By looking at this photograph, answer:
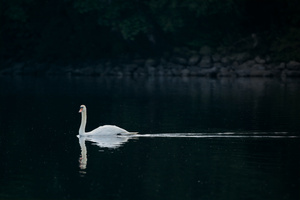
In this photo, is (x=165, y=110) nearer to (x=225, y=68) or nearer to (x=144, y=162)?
(x=144, y=162)

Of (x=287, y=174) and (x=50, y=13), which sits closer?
(x=287, y=174)

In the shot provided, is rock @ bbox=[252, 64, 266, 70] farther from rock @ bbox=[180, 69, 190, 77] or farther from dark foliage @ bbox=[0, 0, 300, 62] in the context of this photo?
rock @ bbox=[180, 69, 190, 77]

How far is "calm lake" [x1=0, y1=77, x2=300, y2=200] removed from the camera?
1767 centimetres

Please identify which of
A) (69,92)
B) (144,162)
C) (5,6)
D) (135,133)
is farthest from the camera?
(5,6)

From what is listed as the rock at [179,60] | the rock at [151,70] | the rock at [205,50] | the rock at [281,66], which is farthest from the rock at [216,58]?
the rock at [281,66]

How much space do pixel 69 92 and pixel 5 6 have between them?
80.1 feet

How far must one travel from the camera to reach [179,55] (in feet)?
206

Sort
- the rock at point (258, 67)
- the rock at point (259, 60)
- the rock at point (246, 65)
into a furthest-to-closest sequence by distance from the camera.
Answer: the rock at point (246, 65) < the rock at point (259, 60) < the rock at point (258, 67)

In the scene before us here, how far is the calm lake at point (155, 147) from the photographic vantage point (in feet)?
58.0

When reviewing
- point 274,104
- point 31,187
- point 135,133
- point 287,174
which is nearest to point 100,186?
point 31,187

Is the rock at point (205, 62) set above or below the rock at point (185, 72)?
above

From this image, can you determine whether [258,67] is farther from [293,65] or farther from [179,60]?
[179,60]

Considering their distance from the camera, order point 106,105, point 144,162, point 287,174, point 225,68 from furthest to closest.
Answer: point 225,68
point 106,105
point 144,162
point 287,174

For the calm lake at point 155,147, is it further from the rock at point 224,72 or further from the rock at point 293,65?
the rock at point 224,72
